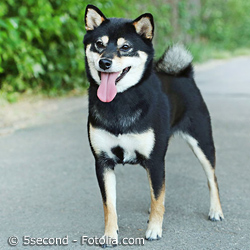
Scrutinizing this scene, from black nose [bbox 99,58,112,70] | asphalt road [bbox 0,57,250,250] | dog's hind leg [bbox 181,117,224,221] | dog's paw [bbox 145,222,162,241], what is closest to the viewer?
black nose [bbox 99,58,112,70]

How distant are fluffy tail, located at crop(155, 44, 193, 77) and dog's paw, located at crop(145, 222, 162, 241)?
4.55 ft

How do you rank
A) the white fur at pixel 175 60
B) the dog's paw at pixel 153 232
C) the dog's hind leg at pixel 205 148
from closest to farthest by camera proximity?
the dog's paw at pixel 153 232
the dog's hind leg at pixel 205 148
the white fur at pixel 175 60

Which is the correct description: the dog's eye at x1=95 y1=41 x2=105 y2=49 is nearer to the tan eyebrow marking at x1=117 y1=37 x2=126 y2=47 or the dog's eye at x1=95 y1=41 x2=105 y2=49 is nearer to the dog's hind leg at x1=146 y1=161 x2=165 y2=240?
the tan eyebrow marking at x1=117 y1=37 x2=126 y2=47

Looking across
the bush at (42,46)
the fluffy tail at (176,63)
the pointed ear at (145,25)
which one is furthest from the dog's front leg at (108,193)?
the bush at (42,46)

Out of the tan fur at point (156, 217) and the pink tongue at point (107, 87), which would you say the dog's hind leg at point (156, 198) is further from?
the pink tongue at point (107, 87)

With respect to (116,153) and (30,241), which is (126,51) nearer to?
(116,153)

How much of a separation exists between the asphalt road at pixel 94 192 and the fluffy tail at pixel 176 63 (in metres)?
1.18

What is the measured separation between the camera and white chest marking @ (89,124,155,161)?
11.1 feet

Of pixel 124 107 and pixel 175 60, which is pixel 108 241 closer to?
pixel 124 107

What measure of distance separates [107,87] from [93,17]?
1.91 feet

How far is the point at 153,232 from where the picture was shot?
11.4 feet

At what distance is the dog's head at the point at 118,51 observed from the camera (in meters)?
3.36

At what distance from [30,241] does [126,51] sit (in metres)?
1.58

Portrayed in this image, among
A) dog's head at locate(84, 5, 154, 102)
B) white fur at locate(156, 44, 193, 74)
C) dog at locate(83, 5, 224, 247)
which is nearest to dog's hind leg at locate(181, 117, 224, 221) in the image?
dog at locate(83, 5, 224, 247)
